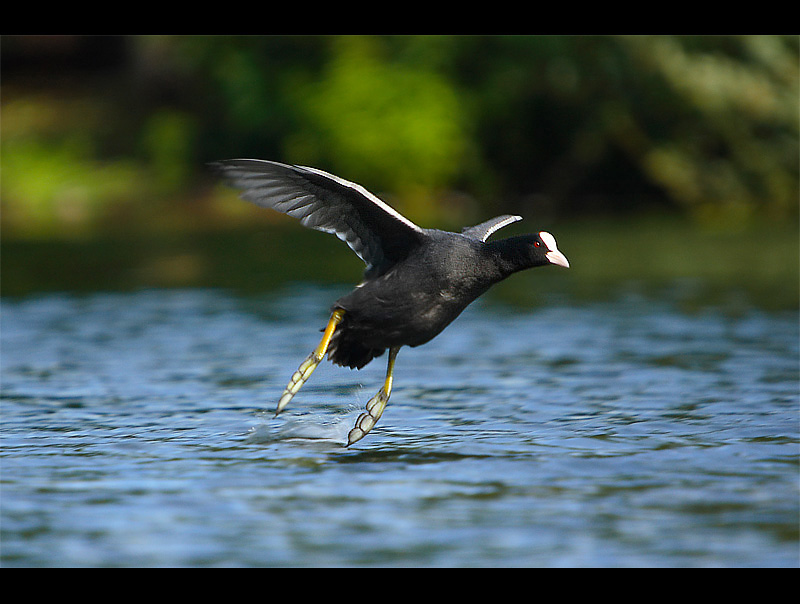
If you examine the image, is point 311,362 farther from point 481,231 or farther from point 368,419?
point 481,231

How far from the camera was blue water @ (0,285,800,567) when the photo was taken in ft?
20.1

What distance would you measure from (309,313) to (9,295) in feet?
14.8

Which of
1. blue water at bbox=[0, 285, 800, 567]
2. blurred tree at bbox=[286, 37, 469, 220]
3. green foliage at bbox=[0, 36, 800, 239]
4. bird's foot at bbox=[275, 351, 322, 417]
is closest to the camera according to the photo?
blue water at bbox=[0, 285, 800, 567]

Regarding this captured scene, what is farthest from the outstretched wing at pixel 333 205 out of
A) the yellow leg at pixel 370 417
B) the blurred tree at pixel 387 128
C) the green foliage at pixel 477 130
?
the blurred tree at pixel 387 128

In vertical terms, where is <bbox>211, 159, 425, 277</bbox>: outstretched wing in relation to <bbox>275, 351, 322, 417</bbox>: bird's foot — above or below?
above

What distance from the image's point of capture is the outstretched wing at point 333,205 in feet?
27.3

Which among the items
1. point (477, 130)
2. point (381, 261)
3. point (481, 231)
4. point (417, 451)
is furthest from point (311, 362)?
point (477, 130)

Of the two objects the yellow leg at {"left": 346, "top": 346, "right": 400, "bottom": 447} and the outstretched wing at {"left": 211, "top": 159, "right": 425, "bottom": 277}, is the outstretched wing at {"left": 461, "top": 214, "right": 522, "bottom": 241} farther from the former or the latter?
the yellow leg at {"left": 346, "top": 346, "right": 400, "bottom": 447}

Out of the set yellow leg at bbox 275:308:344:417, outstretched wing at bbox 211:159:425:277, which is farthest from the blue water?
outstretched wing at bbox 211:159:425:277

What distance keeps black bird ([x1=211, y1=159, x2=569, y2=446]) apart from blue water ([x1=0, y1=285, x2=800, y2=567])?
622 mm

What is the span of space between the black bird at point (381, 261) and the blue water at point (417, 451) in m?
0.62

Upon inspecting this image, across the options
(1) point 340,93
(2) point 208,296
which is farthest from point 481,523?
(1) point 340,93

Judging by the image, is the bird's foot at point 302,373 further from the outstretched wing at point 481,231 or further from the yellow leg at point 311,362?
the outstretched wing at point 481,231
